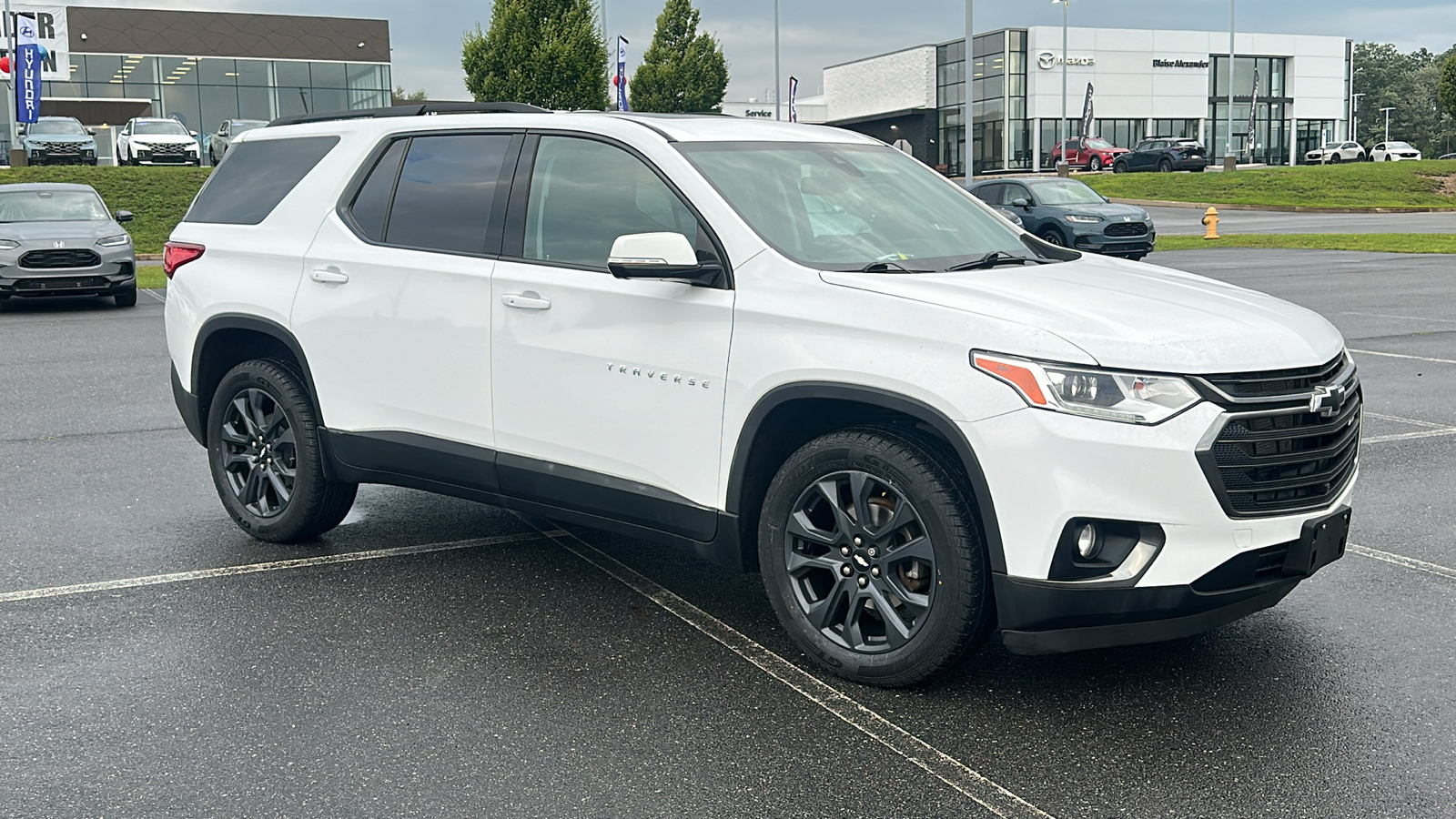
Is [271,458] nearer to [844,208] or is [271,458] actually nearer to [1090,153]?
[844,208]

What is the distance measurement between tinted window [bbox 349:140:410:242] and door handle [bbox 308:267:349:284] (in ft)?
0.65

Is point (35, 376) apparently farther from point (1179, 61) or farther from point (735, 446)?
point (1179, 61)

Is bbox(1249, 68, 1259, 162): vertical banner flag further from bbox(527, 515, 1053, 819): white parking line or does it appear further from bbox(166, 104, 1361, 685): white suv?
bbox(527, 515, 1053, 819): white parking line

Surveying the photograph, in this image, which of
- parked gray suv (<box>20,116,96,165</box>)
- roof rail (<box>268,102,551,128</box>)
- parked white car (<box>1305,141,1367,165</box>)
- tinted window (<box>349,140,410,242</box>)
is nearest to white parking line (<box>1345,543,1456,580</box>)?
roof rail (<box>268,102,551,128</box>)

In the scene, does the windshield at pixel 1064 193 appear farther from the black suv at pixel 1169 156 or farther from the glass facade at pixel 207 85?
the glass facade at pixel 207 85

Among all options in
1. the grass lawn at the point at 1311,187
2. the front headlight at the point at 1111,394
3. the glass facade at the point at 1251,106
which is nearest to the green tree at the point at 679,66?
the grass lawn at the point at 1311,187

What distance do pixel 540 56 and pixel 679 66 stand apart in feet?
56.9

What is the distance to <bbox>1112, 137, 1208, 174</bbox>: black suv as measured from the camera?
5628 cm

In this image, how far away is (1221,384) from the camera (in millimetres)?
3887

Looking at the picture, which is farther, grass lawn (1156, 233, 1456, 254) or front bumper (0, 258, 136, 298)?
grass lawn (1156, 233, 1456, 254)

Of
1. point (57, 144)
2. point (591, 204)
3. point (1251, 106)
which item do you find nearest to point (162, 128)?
point (57, 144)

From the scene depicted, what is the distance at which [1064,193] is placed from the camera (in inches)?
1049

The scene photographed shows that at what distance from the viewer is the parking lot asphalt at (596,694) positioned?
3.65 m

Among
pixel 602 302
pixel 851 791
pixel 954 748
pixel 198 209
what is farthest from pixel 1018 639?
pixel 198 209
